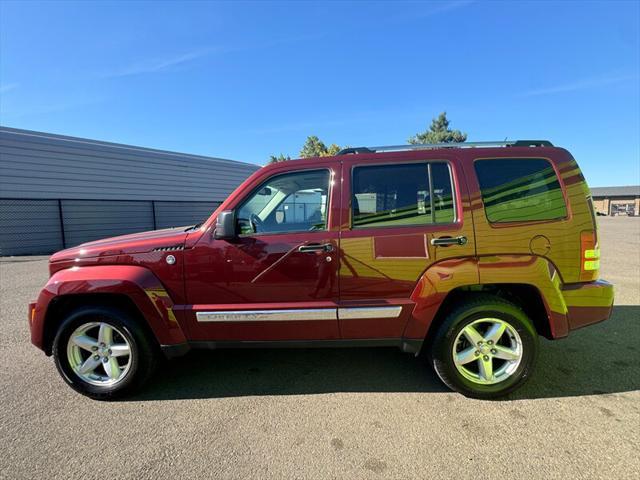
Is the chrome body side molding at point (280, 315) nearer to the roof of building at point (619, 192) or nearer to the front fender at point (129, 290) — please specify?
the front fender at point (129, 290)

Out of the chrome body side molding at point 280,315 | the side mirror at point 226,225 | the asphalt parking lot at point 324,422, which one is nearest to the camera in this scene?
the asphalt parking lot at point 324,422

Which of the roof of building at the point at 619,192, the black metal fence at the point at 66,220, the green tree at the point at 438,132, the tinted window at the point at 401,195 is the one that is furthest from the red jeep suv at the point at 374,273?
the roof of building at the point at 619,192

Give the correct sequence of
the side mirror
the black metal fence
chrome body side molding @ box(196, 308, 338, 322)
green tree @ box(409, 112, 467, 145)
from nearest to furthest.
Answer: the side mirror → chrome body side molding @ box(196, 308, 338, 322) → the black metal fence → green tree @ box(409, 112, 467, 145)

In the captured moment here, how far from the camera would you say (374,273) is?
281cm

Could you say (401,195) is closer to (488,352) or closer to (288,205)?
(288,205)

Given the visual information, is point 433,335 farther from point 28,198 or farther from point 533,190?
point 28,198

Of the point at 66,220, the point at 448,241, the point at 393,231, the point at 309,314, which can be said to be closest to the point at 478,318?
the point at 448,241

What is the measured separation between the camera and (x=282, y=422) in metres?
2.59

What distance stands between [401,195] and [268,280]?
4.23 ft

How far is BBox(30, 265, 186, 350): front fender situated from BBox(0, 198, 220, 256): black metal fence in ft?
39.6

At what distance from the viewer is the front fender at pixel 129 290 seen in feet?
9.29

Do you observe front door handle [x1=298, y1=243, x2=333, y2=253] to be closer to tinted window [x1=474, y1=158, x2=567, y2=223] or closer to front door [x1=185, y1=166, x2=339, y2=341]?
front door [x1=185, y1=166, x2=339, y2=341]

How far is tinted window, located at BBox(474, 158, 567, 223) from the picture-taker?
2.82 m

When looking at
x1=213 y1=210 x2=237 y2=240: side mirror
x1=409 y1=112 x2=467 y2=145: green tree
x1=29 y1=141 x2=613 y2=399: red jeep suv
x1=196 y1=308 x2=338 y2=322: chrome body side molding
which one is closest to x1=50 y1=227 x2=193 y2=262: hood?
x1=29 y1=141 x2=613 y2=399: red jeep suv
